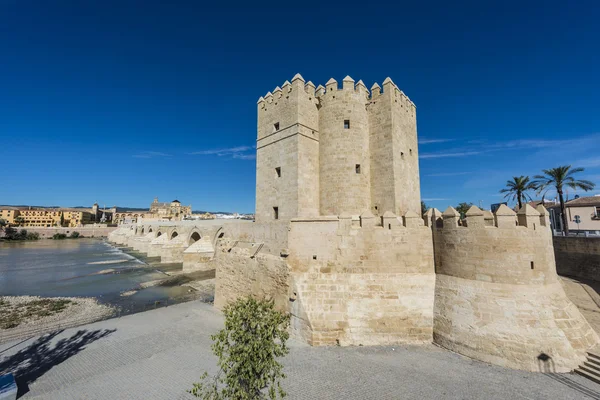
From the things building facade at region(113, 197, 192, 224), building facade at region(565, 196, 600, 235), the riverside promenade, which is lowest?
the riverside promenade

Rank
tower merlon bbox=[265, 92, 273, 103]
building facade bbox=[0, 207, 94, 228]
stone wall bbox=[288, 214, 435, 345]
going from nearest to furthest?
1. stone wall bbox=[288, 214, 435, 345]
2. tower merlon bbox=[265, 92, 273, 103]
3. building facade bbox=[0, 207, 94, 228]

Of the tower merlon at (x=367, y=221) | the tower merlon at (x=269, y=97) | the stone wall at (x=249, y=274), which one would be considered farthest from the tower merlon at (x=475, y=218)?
the tower merlon at (x=269, y=97)

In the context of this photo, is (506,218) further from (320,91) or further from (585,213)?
(585,213)

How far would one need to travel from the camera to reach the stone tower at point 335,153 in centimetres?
1312

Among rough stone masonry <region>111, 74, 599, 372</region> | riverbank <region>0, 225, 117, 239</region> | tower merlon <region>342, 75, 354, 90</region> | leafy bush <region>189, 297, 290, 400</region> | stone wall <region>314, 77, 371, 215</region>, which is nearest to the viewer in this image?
leafy bush <region>189, 297, 290, 400</region>

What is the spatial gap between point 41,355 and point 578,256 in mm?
27266

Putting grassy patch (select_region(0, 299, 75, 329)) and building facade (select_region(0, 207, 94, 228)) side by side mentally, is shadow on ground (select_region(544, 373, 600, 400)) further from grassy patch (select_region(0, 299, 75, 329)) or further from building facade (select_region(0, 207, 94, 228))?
building facade (select_region(0, 207, 94, 228))

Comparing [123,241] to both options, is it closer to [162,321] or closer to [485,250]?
[162,321]

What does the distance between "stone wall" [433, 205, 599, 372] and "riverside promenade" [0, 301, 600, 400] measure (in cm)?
55

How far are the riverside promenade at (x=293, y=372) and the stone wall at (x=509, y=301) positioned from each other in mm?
545

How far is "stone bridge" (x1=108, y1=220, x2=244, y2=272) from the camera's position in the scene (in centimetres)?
2772

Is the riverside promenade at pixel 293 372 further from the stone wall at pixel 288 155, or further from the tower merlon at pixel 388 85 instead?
the tower merlon at pixel 388 85

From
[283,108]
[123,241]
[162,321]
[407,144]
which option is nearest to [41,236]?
[123,241]

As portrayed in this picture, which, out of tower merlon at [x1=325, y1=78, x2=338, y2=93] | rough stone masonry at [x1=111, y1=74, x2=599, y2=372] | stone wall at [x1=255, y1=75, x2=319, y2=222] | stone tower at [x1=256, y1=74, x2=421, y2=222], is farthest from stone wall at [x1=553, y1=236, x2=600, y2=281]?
tower merlon at [x1=325, y1=78, x2=338, y2=93]
